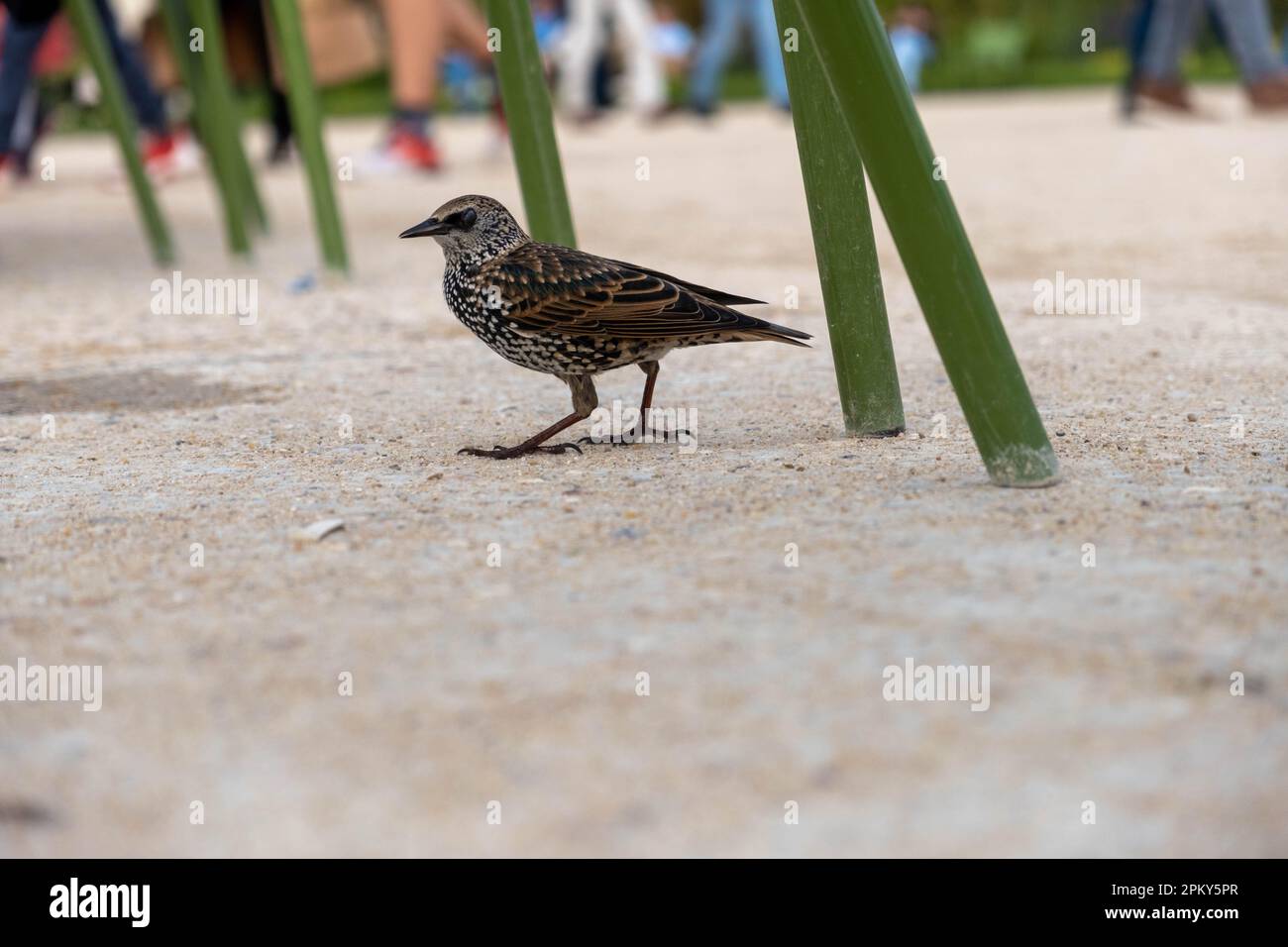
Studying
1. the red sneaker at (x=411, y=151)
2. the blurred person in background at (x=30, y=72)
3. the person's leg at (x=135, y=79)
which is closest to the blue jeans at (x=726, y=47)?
the red sneaker at (x=411, y=151)

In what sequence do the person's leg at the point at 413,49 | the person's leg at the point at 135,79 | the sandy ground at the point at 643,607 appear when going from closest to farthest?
the sandy ground at the point at 643,607
the person's leg at the point at 413,49
the person's leg at the point at 135,79

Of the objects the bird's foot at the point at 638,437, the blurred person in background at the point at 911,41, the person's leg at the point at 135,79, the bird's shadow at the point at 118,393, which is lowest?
the blurred person in background at the point at 911,41

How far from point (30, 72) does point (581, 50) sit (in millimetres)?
7225

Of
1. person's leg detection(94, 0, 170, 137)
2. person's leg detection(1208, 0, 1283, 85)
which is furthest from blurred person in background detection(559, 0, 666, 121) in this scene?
person's leg detection(1208, 0, 1283, 85)

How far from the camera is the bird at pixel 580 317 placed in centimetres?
452

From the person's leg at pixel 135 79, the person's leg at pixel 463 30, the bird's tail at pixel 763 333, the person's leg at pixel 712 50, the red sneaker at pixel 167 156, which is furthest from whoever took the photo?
the person's leg at pixel 712 50

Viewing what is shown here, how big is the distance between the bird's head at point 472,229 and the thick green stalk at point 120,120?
4.55 metres

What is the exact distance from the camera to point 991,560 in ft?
11.1

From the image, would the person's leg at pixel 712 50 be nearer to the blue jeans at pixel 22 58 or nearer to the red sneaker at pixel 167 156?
the red sneaker at pixel 167 156

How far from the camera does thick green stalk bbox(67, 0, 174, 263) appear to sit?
880cm

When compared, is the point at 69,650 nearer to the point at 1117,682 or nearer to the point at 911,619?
the point at 911,619

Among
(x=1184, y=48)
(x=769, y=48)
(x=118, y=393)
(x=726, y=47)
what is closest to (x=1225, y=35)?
(x=1184, y=48)
